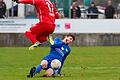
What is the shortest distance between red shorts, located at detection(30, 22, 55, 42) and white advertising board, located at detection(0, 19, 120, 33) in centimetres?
1606

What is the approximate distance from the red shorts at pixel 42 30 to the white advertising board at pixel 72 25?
16062 mm

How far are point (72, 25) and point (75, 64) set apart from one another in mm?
12082

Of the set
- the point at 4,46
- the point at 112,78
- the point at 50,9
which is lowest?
the point at 4,46

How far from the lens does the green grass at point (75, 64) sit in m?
17.5

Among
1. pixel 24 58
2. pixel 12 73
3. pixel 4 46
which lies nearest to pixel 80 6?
pixel 4 46

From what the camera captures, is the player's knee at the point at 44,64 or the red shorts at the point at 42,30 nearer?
the player's knee at the point at 44,64

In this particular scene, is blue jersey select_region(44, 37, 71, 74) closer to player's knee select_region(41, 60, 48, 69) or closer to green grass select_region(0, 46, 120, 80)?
player's knee select_region(41, 60, 48, 69)

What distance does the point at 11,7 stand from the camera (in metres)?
35.3

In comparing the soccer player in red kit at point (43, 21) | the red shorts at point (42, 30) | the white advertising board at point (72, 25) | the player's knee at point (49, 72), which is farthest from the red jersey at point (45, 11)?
the white advertising board at point (72, 25)

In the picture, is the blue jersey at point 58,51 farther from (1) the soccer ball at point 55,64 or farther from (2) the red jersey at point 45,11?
(2) the red jersey at point 45,11

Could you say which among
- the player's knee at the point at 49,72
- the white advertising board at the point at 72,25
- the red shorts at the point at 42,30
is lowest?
the white advertising board at the point at 72,25

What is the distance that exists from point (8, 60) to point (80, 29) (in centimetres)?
1103

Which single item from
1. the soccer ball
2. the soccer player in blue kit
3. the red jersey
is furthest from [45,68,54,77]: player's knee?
the red jersey

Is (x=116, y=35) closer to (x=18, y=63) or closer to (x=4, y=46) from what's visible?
(x=4, y=46)
